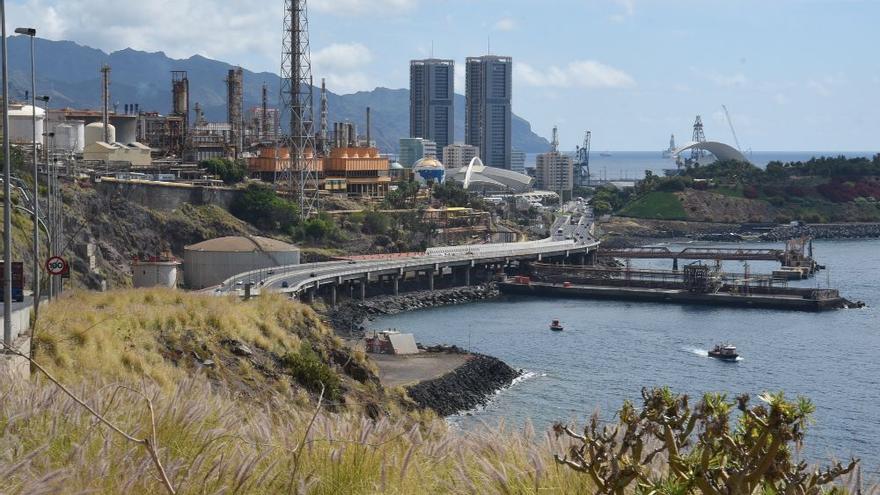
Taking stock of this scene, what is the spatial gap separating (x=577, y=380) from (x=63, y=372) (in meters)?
23.3

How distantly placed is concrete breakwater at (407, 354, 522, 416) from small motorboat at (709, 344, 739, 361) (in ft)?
24.4

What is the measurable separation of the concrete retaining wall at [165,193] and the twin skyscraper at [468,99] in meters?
122

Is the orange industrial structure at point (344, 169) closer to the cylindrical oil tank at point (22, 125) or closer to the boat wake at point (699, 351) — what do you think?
the cylindrical oil tank at point (22, 125)

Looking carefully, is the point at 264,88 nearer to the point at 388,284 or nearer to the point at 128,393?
the point at 388,284

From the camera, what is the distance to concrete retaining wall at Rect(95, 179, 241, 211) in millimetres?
55406

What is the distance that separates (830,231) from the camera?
338 feet

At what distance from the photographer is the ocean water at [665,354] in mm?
29891

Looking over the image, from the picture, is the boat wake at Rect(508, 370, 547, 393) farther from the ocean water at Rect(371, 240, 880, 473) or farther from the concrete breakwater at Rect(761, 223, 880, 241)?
the concrete breakwater at Rect(761, 223, 880, 241)

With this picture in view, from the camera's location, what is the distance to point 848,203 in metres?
111

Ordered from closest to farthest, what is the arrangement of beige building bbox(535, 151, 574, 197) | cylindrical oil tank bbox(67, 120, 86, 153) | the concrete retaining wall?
the concrete retaining wall < cylindrical oil tank bbox(67, 120, 86, 153) < beige building bbox(535, 151, 574, 197)

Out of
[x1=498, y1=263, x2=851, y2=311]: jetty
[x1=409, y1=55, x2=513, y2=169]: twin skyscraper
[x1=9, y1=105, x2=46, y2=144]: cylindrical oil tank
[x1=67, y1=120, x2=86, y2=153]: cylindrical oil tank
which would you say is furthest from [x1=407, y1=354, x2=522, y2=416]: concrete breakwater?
[x1=409, y1=55, x2=513, y2=169]: twin skyscraper

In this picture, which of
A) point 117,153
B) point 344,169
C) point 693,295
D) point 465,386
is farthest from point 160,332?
point 344,169

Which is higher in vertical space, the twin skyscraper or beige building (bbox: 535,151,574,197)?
the twin skyscraper

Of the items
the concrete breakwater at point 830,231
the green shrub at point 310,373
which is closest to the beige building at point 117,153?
the green shrub at point 310,373
